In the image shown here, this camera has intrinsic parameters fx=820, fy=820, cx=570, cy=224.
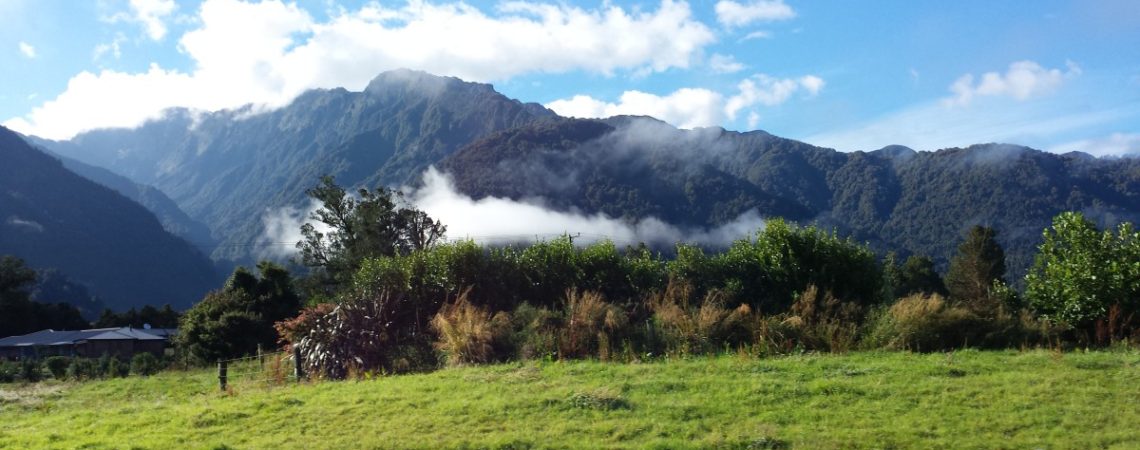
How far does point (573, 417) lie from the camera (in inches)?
357

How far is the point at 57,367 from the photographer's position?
99.1 feet

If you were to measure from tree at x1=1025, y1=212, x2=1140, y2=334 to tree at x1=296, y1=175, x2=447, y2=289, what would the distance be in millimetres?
35780

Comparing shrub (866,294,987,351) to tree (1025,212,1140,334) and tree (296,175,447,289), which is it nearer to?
tree (1025,212,1140,334)

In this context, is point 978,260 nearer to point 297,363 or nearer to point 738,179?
point 297,363

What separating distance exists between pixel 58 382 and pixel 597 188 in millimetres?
88723

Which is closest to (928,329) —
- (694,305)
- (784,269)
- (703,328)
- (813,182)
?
(703,328)

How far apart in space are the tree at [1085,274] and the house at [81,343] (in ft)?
166

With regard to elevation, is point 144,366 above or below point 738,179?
below

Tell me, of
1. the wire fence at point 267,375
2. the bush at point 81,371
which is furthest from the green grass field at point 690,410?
the bush at point 81,371

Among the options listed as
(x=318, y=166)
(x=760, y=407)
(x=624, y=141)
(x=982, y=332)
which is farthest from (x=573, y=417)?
(x=318, y=166)

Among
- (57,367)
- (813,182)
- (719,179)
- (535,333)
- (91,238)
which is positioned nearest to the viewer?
(535,333)

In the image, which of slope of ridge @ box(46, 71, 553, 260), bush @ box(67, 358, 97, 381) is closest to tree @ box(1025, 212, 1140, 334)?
bush @ box(67, 358, 97, 381)

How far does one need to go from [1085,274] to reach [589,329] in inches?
358

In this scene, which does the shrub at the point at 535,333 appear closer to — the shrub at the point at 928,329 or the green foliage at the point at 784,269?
the green foliage at the point at 784,269
